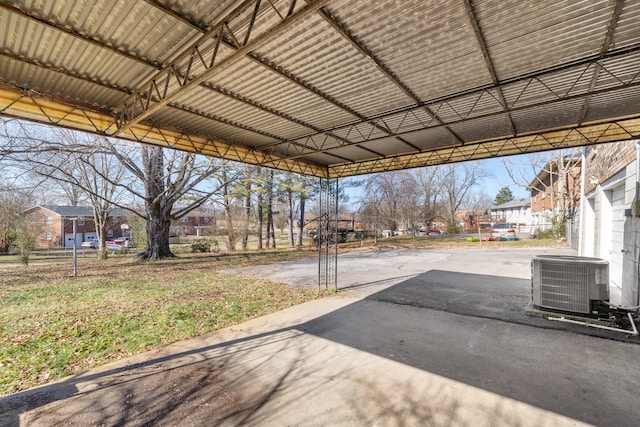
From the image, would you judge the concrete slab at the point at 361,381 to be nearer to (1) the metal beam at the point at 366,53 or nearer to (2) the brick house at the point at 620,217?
(2) the brick house at the point at 620,217

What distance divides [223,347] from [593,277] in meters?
6.64

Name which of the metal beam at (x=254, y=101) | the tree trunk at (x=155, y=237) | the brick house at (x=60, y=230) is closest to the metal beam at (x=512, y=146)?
the metal beam at (x=254, y=101)

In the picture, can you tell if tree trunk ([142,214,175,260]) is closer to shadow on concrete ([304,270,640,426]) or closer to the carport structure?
the carport structure

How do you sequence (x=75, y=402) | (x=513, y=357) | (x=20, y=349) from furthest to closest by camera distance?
1. (x=20, y=349)
2. (x=513, y=357)
3. (x=75, y=402)

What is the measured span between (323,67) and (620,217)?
8282 mm

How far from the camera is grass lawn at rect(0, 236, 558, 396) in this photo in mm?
4172

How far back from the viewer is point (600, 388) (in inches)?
129

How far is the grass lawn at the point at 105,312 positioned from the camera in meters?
4.17

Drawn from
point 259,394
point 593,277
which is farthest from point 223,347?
point 593,277

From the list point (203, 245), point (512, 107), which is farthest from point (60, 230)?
point (512, 107)

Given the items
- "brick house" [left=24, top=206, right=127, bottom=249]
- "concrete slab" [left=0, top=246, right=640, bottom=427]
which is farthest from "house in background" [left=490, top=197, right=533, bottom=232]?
"brick house" [left=24, top=206, right=127, bottom=249]

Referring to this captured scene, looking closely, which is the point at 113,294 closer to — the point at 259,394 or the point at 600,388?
the point at 259,394

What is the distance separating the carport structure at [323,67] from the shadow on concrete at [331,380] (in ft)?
13.4

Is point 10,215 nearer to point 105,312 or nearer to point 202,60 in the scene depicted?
point 105,312
